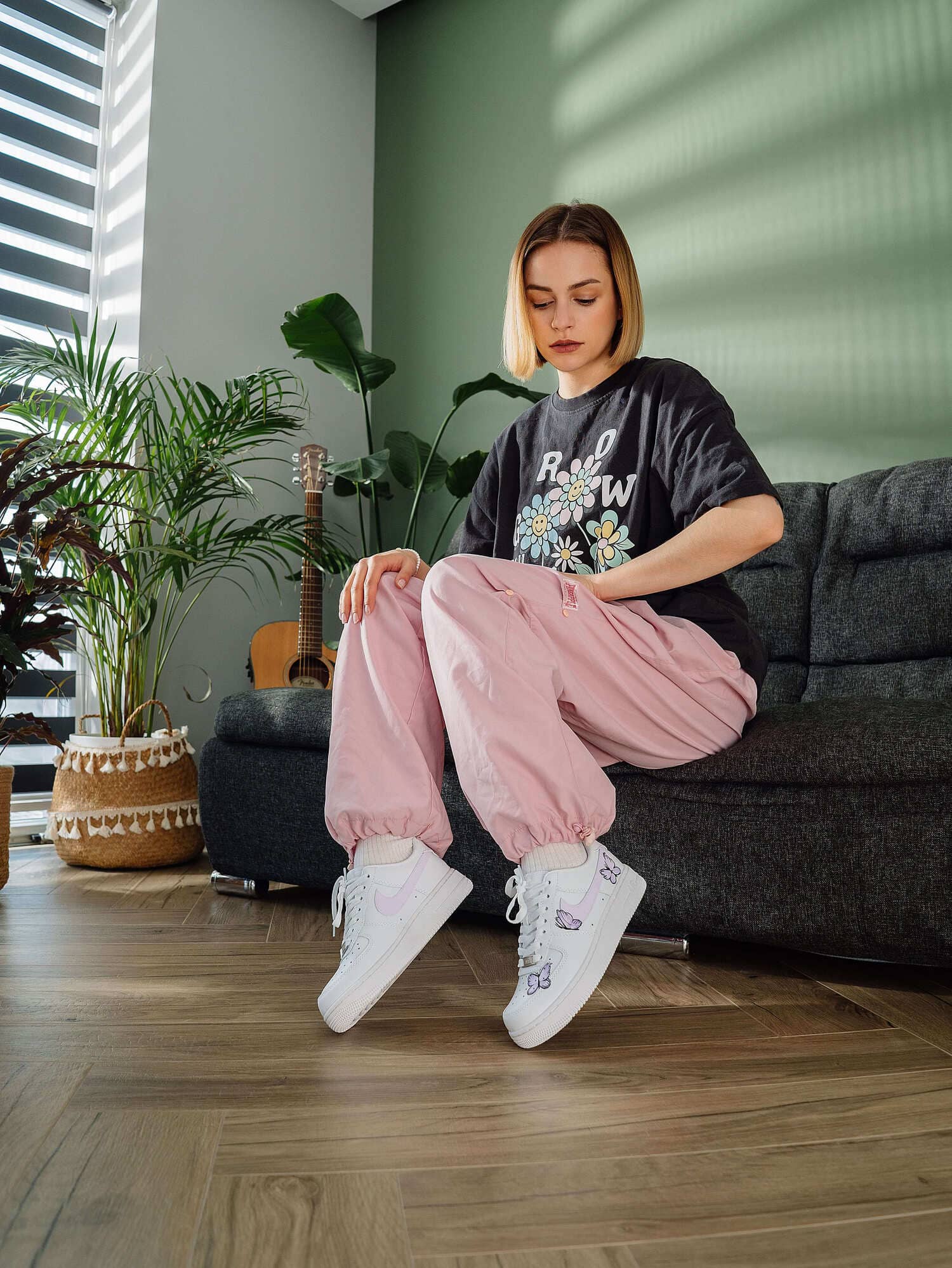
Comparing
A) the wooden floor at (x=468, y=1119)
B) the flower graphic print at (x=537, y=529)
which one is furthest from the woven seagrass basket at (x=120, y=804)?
the flower graphic print at (x=537, y=529)

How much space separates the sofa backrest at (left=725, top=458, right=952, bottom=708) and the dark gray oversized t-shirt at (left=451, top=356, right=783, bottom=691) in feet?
1.46

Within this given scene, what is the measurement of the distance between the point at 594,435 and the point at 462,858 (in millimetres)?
684

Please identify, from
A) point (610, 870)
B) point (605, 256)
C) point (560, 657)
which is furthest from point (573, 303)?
point (610, 870)

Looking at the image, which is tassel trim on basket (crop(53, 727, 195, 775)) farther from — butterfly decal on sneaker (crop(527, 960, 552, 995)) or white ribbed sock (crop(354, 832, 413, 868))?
butterfly decal on sneaker (crop(527, 960, 552, 995))

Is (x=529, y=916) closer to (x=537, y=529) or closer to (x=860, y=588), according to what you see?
(x=537, y=529)

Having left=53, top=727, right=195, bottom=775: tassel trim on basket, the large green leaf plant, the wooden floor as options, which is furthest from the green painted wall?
the wooden floor

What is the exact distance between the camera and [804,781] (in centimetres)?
125

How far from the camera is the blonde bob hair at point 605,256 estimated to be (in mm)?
1439

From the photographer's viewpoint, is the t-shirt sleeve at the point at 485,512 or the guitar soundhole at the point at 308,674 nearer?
the t-shirt sleeve at the point at 485,512

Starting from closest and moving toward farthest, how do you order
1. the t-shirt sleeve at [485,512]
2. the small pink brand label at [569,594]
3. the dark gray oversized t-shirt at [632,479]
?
the small pink brand label at [569,594] < the dark gray oversized t-shirt at [632,479] < the t-shirt sleeve at [485,512]

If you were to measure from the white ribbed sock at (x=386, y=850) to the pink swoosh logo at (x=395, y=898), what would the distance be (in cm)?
2

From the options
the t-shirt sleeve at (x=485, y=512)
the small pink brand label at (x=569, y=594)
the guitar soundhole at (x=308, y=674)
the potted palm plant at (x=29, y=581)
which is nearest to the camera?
the small pink brand label at (x=569, y=594)

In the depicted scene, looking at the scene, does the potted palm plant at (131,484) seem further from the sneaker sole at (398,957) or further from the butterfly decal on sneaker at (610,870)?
the butterfly decal on sneaker at (610,870)

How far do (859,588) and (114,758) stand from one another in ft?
5.29
